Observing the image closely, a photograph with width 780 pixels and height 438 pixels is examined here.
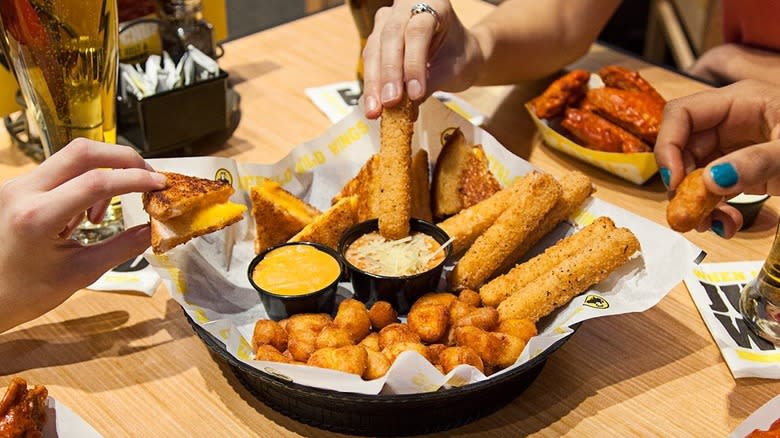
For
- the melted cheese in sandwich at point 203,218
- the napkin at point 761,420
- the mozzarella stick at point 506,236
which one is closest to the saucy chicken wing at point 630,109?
the mozzarella stick at point 506,236

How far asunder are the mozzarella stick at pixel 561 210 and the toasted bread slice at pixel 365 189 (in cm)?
30

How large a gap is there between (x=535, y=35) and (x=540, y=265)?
960mm

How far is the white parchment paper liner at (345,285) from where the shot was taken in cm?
120

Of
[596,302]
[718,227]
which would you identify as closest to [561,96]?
[718,227]

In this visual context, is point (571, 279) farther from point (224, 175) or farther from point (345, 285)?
point (224, 175)

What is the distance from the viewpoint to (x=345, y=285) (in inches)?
63.9

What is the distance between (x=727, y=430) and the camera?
1325 mm

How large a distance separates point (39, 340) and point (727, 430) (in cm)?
119

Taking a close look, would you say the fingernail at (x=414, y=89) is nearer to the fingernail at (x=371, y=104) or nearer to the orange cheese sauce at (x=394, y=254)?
the fingernail at (x=371, y=104)

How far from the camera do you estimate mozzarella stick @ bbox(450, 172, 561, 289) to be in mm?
1552

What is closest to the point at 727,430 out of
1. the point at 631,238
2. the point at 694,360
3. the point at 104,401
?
the point at 694,360

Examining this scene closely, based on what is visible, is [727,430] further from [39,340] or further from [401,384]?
[39,340]

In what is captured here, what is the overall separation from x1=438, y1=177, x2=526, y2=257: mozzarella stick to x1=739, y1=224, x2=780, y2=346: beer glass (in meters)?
0.47

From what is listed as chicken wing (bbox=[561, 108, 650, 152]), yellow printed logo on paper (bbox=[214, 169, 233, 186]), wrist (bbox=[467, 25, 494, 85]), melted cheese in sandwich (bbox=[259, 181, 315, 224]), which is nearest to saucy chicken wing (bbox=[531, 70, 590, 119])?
chicken wing (bbox=[561, 108, 650, 152])
